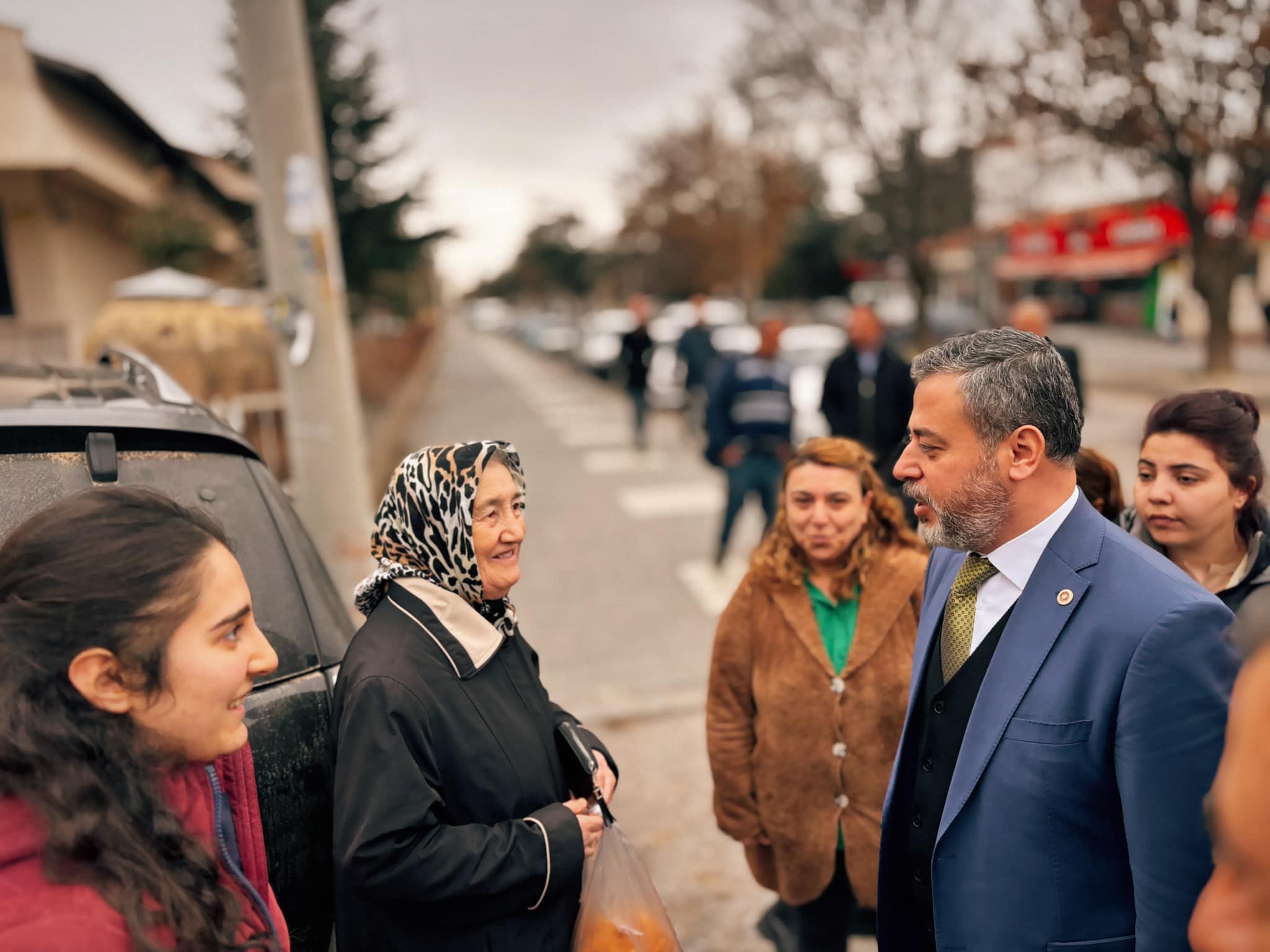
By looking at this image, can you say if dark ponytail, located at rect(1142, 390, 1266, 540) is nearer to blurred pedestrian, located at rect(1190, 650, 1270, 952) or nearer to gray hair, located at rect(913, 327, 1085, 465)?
gray hair, located at rect(913, 327, 1085, 465)

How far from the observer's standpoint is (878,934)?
2145mm

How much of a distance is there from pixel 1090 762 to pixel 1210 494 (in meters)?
1.05

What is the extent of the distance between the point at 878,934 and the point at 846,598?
3.07ft

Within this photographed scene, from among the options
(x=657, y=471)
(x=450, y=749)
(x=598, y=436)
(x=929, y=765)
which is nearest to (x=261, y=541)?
(x=450, y=749)

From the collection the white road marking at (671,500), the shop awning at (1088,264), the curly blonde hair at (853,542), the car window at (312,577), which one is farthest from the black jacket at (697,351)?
the shop awning at (1088,264)

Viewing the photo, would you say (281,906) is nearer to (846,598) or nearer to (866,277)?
(846,598)

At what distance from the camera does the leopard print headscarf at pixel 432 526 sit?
1983 mm

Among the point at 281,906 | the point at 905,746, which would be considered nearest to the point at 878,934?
the point at 905,746

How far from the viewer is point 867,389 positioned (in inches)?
261

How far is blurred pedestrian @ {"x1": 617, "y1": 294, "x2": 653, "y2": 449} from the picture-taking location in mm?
13266

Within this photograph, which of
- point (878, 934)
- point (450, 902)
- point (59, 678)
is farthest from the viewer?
point (878, 934)

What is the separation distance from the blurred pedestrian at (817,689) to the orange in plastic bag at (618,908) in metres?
0.74

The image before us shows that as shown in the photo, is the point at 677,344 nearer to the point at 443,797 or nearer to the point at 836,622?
the point at 836,622

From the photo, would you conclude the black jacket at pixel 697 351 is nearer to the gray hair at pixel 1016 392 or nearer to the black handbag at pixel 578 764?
the black handbag at pixel 578 764
